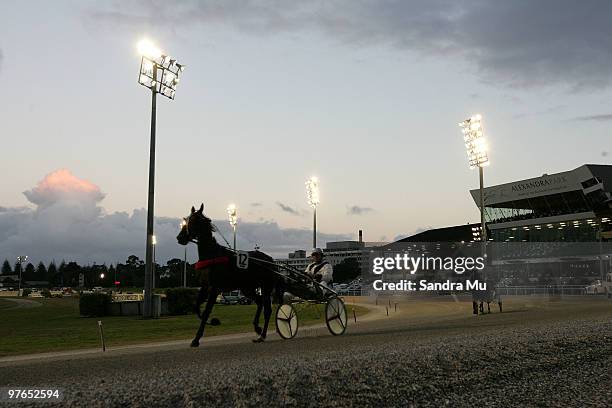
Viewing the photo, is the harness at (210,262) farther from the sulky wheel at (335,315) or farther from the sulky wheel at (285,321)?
the sulky wheel at (335,315)

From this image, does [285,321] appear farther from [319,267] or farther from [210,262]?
[210,262]

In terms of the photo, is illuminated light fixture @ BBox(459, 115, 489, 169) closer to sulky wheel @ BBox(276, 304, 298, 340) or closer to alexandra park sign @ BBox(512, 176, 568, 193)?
sulky wheel @ BBox(276, 304, 298, 340)

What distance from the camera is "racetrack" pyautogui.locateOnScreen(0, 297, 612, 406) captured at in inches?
273

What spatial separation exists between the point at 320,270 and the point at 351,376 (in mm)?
7401

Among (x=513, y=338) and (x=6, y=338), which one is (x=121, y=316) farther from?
(x=513, y=338)

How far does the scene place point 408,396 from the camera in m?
7.56

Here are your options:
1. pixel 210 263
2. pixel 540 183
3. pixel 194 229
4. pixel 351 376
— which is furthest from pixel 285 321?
pixel 540 183

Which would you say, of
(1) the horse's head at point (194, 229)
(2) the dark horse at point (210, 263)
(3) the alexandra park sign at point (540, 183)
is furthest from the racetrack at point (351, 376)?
(3) the alexandra park sign at point (540, 183)

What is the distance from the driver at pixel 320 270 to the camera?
15.0m

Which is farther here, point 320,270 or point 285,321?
point 320,270

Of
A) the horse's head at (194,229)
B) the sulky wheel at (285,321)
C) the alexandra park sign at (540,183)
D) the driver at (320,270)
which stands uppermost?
the alexandra park sign at (540,183)

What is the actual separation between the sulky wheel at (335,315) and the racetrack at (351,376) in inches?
119

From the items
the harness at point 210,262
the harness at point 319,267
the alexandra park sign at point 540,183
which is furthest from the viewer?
the alexandra park sign at point 540,183

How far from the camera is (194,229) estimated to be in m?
12.2
